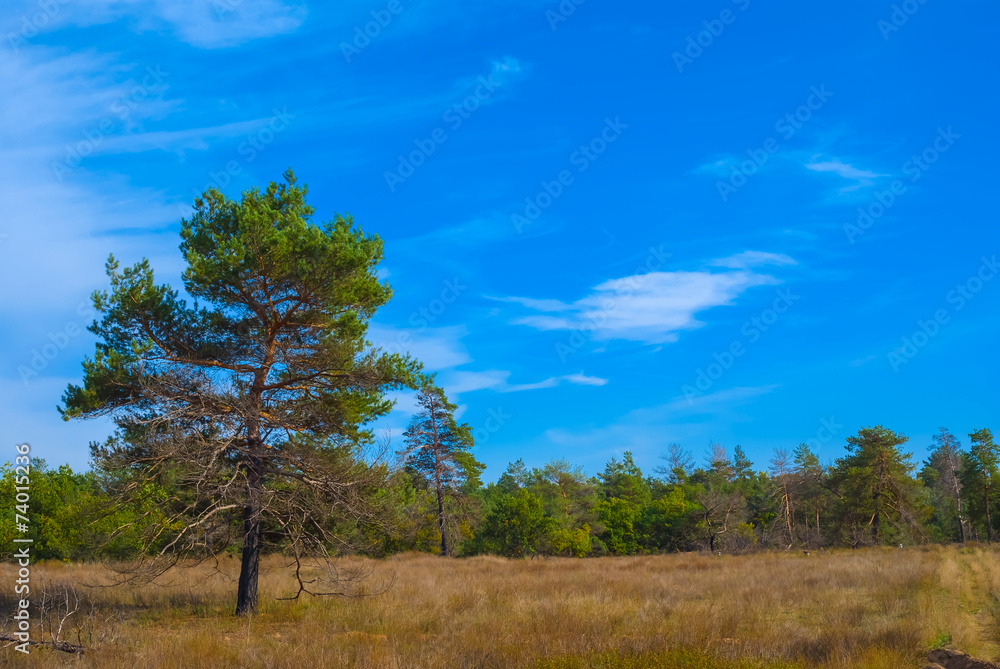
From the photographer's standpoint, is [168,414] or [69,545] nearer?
[168,414]

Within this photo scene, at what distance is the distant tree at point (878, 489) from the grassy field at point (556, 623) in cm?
2959

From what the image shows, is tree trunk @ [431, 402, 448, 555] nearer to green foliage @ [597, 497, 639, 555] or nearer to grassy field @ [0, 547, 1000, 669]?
green foliage @ [597, 497, 639, 555]

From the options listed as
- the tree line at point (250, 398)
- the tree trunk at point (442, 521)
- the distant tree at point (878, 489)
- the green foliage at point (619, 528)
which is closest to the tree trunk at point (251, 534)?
the tree line at point (250, 398)

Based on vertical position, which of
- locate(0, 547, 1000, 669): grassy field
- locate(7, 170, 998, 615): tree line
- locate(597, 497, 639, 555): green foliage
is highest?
locate(7, 170, 998, 615): tree line

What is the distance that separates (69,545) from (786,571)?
31241mm

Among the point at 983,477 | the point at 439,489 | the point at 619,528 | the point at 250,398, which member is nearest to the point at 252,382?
the point at 250,398

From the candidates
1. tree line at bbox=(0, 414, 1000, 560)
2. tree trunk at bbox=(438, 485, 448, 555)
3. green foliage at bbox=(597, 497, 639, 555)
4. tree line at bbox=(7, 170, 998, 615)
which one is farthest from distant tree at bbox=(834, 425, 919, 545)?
tree line at bbox=(7, 170, 998, 615)

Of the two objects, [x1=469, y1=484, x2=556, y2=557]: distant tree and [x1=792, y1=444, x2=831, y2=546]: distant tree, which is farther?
[x1=792, y1=444, x2=831, y2=546]: distant tree

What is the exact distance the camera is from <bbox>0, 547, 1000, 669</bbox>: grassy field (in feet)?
28.2

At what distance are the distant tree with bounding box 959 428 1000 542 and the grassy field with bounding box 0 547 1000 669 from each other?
122ft

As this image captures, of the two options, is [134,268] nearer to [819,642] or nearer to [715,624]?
[715,624]

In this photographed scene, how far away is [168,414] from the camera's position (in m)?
12.8

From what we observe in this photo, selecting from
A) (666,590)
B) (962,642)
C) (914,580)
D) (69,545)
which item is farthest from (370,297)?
(69,545)

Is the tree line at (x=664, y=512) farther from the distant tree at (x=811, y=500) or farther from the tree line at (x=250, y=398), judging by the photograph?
the tree line at (x=250, y=398)
